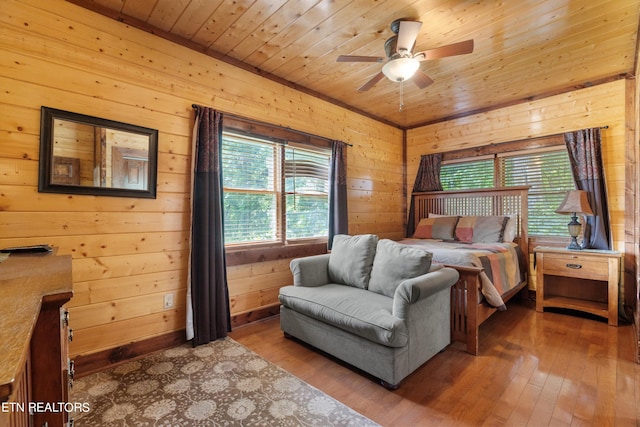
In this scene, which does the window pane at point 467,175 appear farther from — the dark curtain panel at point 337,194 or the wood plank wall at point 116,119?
the wood plank wall at point 116,119

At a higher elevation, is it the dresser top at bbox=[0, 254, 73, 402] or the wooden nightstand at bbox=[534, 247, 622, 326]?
the dresser top at bbox=[0, 254, 73, 402]

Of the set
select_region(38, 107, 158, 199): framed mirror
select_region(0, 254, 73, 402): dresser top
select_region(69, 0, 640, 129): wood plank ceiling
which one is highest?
select_region(69, 0, 640, 129): wood plank ceiling

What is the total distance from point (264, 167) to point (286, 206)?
0.49 metres

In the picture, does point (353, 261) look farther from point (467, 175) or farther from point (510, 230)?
point (467, 175)

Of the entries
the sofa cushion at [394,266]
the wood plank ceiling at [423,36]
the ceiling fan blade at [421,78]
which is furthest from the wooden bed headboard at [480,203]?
the sofa cushion at [394,266]

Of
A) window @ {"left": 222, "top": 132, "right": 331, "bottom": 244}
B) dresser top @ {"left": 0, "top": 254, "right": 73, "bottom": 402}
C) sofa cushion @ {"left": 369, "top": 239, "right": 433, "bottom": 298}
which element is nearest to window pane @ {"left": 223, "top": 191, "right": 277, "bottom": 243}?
window @ {"left": 222, "top": 132, "right": 331, "bottom": 244}

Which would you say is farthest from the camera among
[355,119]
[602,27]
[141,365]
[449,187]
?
[449,187]

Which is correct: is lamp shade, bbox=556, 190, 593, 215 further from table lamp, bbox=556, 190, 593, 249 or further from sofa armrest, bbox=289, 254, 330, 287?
sofa armrest, bbox=289, 254, 330, 287

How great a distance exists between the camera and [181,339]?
8.30 feet

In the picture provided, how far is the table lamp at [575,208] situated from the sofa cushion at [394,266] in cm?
199

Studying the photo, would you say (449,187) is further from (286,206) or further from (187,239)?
(187,239)

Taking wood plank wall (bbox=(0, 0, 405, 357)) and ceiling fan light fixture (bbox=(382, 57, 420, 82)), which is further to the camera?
ceiling fan light fixture (bbox=(382, 57, 420, 82))

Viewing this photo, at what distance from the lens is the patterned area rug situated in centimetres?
163

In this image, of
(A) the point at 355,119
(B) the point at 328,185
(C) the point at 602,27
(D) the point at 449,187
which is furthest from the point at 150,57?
(D) the point at 449,187
